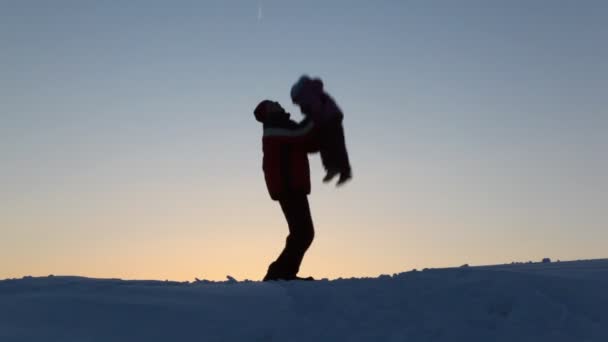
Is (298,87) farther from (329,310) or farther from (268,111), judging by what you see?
(329,310)

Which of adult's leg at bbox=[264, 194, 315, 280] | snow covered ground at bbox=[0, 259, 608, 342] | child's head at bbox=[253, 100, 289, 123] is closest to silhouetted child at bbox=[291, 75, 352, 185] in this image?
child's head at bbox=[253, 100, 289, 123]

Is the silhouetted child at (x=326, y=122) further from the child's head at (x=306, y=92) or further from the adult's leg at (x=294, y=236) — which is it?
the adult's leg at (x=294, y=236)

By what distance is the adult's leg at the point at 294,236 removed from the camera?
7668 millimetres

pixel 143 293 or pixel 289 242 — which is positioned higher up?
pixel 289 242

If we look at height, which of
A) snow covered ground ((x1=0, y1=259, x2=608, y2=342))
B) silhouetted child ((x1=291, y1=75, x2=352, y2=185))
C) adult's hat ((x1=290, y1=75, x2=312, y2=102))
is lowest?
snow covered ground ((x1=0, y1=259, x2=608, y2=342))

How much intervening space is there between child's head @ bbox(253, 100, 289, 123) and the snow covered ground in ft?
8.60

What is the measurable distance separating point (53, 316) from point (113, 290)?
0.74 m

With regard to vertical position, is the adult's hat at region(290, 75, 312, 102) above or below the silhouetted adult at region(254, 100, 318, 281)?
above

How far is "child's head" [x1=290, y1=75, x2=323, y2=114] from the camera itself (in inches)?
308

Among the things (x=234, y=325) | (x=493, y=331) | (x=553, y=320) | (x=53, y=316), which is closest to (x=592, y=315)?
(x=553, y=320)

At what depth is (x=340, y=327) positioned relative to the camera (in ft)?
15.3

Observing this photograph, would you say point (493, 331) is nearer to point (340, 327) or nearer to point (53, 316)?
point (340, 327)

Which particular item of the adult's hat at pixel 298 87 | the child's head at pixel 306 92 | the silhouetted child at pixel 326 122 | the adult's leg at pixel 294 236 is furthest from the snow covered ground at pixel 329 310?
the adult's hat at pixel 298 87

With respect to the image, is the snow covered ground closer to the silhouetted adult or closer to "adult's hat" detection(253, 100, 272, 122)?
the silhouetted adult
